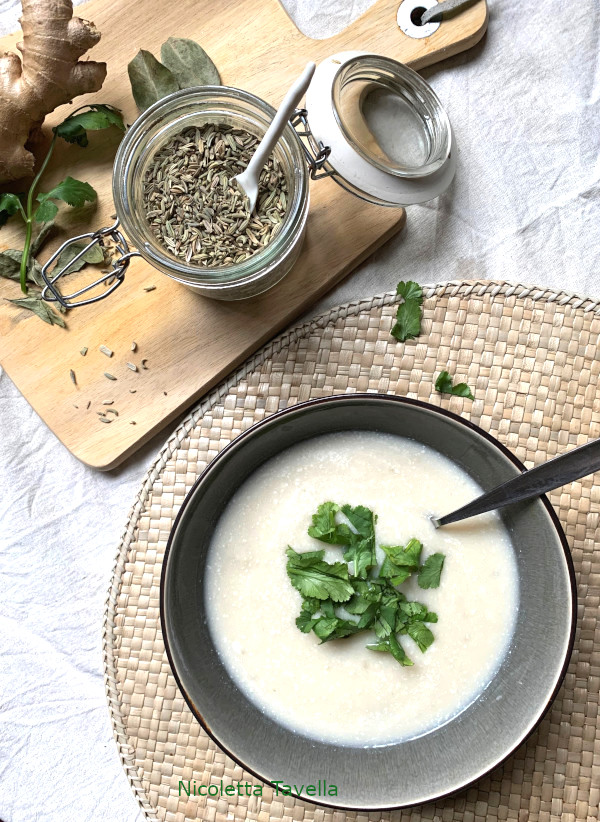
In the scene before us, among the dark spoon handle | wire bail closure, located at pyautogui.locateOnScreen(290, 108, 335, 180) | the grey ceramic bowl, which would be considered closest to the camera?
the dark spoon handle

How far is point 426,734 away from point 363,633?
172mm

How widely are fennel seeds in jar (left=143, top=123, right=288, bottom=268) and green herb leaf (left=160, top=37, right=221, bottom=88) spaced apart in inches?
5.3

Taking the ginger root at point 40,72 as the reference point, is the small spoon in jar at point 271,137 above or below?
below

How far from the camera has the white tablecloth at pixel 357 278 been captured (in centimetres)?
126

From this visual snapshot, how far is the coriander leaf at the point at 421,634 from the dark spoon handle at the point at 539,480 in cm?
14

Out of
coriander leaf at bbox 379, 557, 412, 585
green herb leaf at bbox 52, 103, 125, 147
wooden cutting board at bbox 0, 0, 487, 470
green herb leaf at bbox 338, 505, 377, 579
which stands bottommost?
coriander leaf at bbox 379, 557, 412, 585

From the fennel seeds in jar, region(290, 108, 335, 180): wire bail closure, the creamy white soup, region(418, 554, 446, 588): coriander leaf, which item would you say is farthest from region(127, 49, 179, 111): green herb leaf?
region(418, 554, 446, 588): coriander leaf

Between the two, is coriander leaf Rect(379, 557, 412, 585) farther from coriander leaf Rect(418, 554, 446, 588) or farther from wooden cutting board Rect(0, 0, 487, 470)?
wooden cutting board Rect(0, 0, 487, 470)

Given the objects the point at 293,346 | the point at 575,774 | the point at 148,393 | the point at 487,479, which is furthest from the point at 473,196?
the point at 575,774

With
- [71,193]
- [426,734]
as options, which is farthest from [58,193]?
[426,734]

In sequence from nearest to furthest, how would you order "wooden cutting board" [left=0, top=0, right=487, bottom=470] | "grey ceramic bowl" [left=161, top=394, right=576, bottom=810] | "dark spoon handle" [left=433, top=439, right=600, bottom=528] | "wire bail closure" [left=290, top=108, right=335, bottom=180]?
"dark spoon handle" [left=433, top=439, right=600, bottom=528]
"grey ceramic bowl" [left=161, top=394, right=576, bottom=810]
"wire bail closure" [left=290, top=108, right=335, bottom=180]
"wooden cutting board" [left=0, top=0, right=487, bottom=470]

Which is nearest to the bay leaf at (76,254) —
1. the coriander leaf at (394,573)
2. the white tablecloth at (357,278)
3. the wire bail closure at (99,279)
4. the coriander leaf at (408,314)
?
the wire bail closure at (99,279)

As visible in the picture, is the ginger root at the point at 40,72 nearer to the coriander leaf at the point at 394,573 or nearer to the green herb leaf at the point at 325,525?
the green herb leaf at the point at 325,525

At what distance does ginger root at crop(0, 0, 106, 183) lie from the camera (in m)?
1.13
